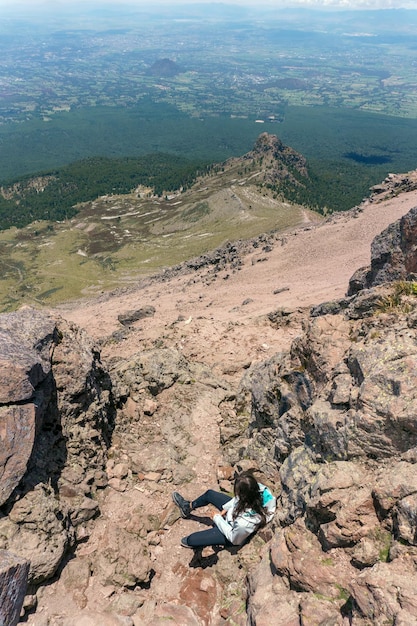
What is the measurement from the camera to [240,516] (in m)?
8.01

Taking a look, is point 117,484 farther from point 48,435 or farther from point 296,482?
point 296,482

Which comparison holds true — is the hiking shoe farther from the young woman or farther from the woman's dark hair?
the woman's dark hair

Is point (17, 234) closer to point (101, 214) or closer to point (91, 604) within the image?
point (101, 214)

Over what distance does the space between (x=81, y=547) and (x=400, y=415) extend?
7233 mm

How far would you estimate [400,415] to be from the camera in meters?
6.52

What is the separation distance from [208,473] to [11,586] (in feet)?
18.4

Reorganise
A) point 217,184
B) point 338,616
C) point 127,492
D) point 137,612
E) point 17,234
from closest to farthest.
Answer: point 338,616 < point 137,612 < point 127,492 < point 17,234 < point 217,184

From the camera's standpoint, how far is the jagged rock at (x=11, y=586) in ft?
20.5

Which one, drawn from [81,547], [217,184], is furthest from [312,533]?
[217,184]

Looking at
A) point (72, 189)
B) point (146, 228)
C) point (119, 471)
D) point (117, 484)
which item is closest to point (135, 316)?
point (119, 471)

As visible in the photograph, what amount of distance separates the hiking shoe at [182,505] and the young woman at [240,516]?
869 mm

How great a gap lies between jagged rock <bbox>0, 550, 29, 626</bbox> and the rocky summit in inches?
1.3

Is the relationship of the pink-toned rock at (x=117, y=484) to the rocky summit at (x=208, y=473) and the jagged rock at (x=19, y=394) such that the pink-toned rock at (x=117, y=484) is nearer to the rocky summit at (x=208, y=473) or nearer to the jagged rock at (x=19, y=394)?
the rocky summit at (x=208, y=473)

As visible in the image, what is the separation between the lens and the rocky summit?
19.8 ft
